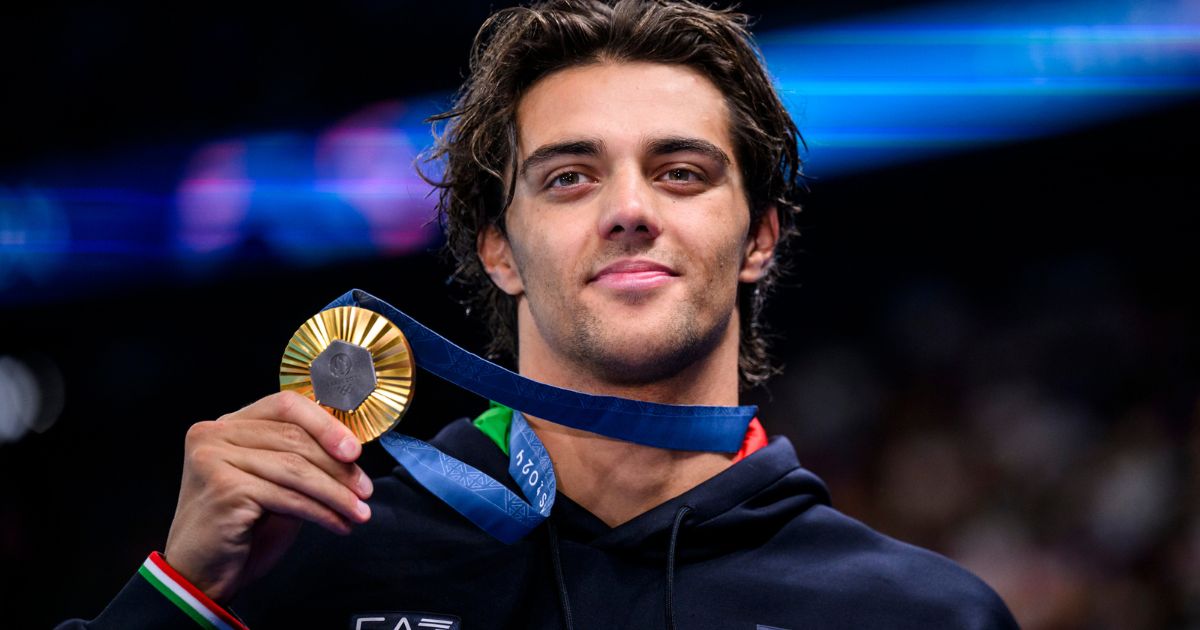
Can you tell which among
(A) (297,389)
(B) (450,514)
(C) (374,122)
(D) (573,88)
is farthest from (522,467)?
(C) (374,122)

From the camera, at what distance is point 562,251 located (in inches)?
92.4

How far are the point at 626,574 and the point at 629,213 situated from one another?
71 cm

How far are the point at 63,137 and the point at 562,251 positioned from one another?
310 cm

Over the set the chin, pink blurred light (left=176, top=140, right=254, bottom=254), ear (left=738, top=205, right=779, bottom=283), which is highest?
pink blurred light (left=176, top=140, right=254, bottom=254)

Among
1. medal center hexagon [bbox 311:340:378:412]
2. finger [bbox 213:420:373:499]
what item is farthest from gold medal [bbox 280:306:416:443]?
finger [bbox 213:420:373:499]

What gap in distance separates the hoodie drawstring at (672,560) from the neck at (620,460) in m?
0.12

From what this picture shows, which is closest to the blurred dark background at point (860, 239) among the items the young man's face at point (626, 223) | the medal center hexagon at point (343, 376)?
the young man's face at point (626, 223)

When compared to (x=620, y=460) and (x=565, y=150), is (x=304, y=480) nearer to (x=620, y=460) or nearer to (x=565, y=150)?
(x=620, y=460)

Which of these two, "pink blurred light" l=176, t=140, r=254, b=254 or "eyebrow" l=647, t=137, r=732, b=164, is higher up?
"pink blurred light" l=176, t=140, r=254, b=254

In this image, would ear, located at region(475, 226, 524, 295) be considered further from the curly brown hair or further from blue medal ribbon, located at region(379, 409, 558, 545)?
blue medal ribbon, located at region(379, 409, 558, 545)

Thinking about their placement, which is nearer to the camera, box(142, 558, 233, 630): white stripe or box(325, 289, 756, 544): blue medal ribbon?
box(142, 558, 233, 630): white stripe

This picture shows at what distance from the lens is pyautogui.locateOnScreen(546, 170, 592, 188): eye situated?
241 centimetres

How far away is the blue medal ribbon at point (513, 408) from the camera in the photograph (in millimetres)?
2066

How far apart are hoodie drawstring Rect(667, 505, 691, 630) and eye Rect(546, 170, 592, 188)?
27.9 inches
